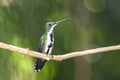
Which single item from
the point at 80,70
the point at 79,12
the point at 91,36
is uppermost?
the point at 79,12

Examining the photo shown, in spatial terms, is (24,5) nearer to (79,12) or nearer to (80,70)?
(79,12)

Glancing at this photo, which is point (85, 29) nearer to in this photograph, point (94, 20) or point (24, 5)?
point (94, 20)

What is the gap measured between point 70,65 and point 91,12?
19.7 inches

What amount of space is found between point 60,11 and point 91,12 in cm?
28

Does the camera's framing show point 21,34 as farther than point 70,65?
No

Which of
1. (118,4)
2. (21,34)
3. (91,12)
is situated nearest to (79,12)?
(91,12)

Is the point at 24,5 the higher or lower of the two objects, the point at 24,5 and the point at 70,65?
the higher

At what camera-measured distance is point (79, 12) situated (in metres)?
Result: 3.22

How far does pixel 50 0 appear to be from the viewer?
3137mm

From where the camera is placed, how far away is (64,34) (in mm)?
3154

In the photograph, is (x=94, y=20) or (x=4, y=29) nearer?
(x=4, y=29)

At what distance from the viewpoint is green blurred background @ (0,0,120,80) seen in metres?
2.94

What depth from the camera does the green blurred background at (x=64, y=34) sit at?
294 cm

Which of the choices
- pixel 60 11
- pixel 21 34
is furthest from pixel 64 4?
pixel 21 34
